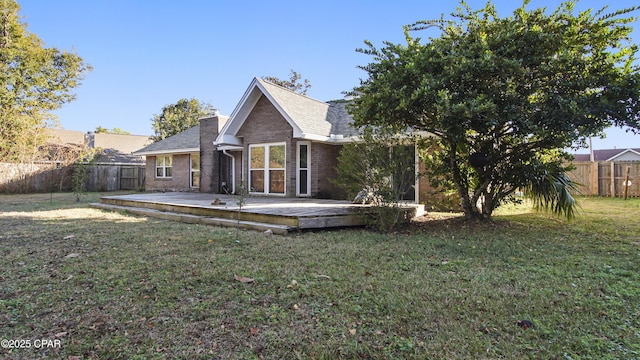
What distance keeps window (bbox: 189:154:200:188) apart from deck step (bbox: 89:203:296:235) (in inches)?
246

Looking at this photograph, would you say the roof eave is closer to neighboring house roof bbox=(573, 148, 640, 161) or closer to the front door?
the front door

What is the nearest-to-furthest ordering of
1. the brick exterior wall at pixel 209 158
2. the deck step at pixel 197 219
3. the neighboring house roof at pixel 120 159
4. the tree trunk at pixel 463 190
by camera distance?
the deck step at pixel 197 219 → the tree trunk at pixel 463 190 → the brick exterior wall at pixel 209 158 → the neighboring house roof at pixel 120 159

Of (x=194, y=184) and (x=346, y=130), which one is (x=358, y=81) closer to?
(x=346, y=130)

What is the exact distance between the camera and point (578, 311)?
3.03 metres

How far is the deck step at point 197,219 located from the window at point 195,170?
6.25 m

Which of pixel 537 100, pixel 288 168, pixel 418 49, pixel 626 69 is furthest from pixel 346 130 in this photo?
pixel 626 69

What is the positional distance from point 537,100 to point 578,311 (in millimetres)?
4757

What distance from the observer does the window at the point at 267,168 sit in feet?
42.3

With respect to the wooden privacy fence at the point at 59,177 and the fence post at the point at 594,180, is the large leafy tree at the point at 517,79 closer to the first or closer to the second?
the fence post at the point at 594,180

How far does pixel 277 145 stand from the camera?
42.4 feet

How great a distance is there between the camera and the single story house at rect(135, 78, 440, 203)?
12.3 metres

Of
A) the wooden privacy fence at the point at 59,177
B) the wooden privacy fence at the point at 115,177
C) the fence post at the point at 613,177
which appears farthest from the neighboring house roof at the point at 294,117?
the wooden privacy fence at the point at 115,177

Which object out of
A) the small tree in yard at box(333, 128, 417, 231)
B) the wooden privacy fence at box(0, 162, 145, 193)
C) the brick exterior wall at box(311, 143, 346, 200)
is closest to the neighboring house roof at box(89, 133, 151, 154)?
the wooden privacy fence at box(0, 162, 145, 193)

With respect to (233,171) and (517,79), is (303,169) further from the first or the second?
(517,79)
